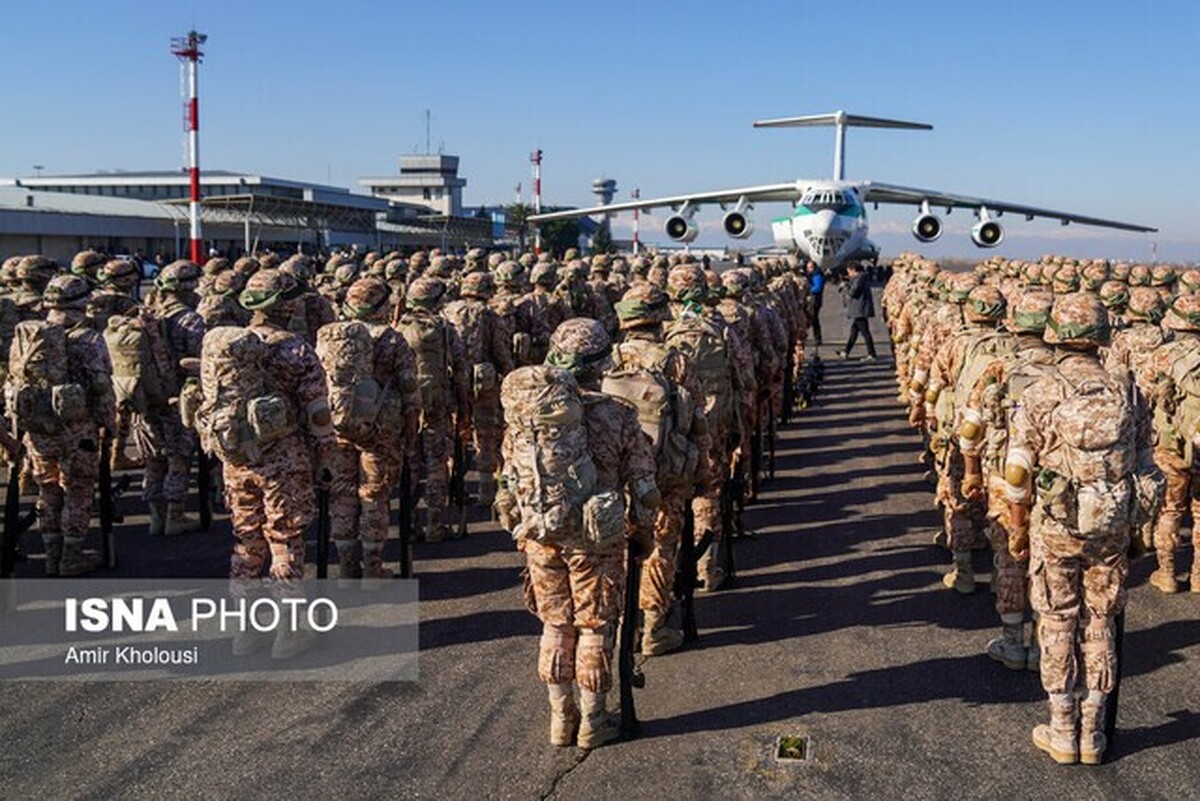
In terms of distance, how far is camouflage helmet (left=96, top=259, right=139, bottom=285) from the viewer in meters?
9.29

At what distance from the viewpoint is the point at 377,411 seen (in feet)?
22.9

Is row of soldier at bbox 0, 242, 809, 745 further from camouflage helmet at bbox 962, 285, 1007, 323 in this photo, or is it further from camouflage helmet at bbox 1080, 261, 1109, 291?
camouflage helmet at bbox 1080, 261, 1109, 291

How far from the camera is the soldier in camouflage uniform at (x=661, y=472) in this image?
5840mm

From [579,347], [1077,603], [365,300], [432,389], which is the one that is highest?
[365,300]

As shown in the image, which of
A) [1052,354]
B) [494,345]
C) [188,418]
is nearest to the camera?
[1052,354]

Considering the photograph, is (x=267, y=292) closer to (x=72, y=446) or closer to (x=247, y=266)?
(x=72, y=446)

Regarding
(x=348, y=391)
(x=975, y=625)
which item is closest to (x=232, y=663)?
(x=348, y=391)

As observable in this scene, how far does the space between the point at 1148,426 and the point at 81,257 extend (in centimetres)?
937

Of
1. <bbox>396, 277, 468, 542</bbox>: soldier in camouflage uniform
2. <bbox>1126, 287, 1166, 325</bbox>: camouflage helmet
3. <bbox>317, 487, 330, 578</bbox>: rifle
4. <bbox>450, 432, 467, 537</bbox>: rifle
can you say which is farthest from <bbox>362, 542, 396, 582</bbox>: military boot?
<bbox>1126, 287, 1166, 325</bbox>: camouflage helmet

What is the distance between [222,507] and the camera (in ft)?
31.9

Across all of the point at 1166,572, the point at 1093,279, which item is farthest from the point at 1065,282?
the point at 1166,572

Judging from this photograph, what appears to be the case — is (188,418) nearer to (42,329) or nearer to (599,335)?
(42,329)

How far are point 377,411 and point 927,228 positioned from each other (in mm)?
27807

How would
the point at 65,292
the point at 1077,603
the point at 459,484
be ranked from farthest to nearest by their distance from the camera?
1. the point at 459,484
2. the point at 65,292
3. the point at 1077,603
